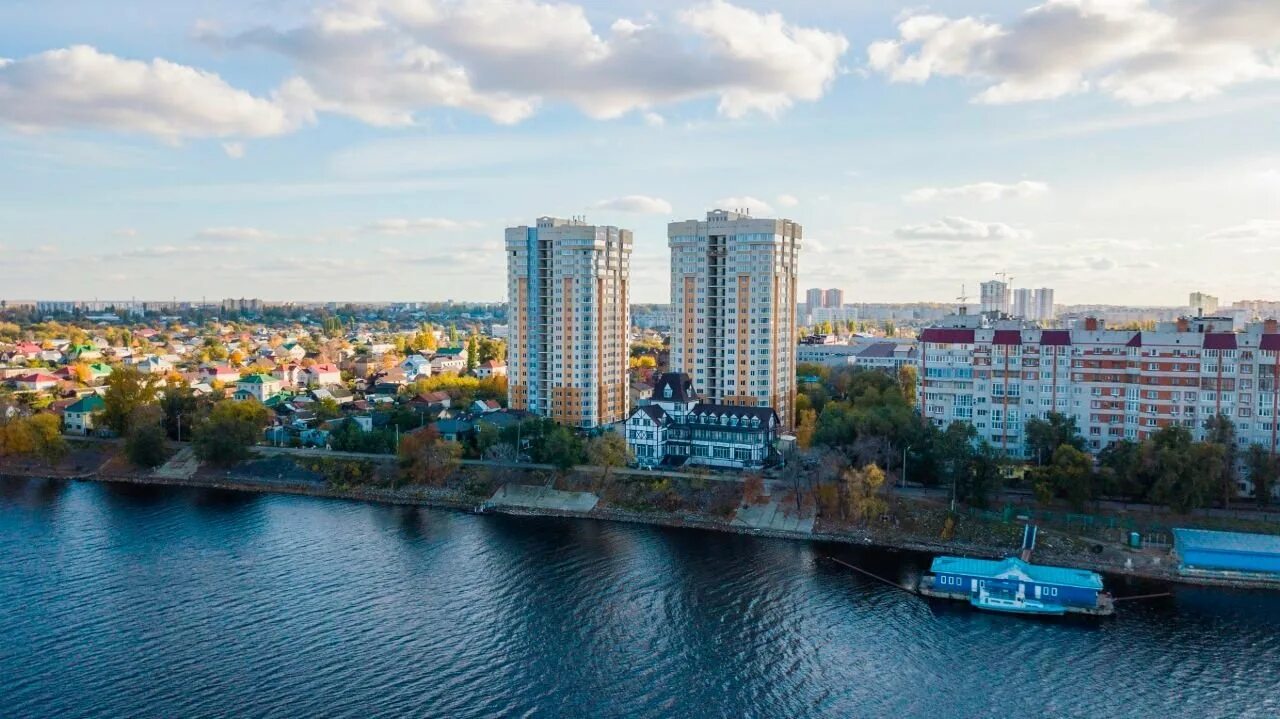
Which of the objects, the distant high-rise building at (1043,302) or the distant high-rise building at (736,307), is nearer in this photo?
the distant high-rise building at (736,307)

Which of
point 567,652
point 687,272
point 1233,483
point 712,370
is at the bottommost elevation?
point 567,652

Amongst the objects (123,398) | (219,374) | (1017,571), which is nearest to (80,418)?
(123,398)

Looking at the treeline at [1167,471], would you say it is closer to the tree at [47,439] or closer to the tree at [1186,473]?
the tree at [1186,473]

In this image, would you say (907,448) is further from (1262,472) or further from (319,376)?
(319,376)

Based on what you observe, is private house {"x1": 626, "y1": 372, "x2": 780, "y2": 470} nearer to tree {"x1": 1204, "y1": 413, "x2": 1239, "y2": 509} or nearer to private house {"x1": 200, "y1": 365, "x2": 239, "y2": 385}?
tree {"x1": 1204, "y1": 413, "x2": 1239, "y2": 509}

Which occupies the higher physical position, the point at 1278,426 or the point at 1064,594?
the point at 1278,426

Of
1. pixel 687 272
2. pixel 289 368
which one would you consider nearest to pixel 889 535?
pixel 687 272

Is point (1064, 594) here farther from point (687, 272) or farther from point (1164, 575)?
point (687, 272)

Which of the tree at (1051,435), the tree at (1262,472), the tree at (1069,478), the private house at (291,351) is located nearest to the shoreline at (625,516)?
the tree at (1069,478)
